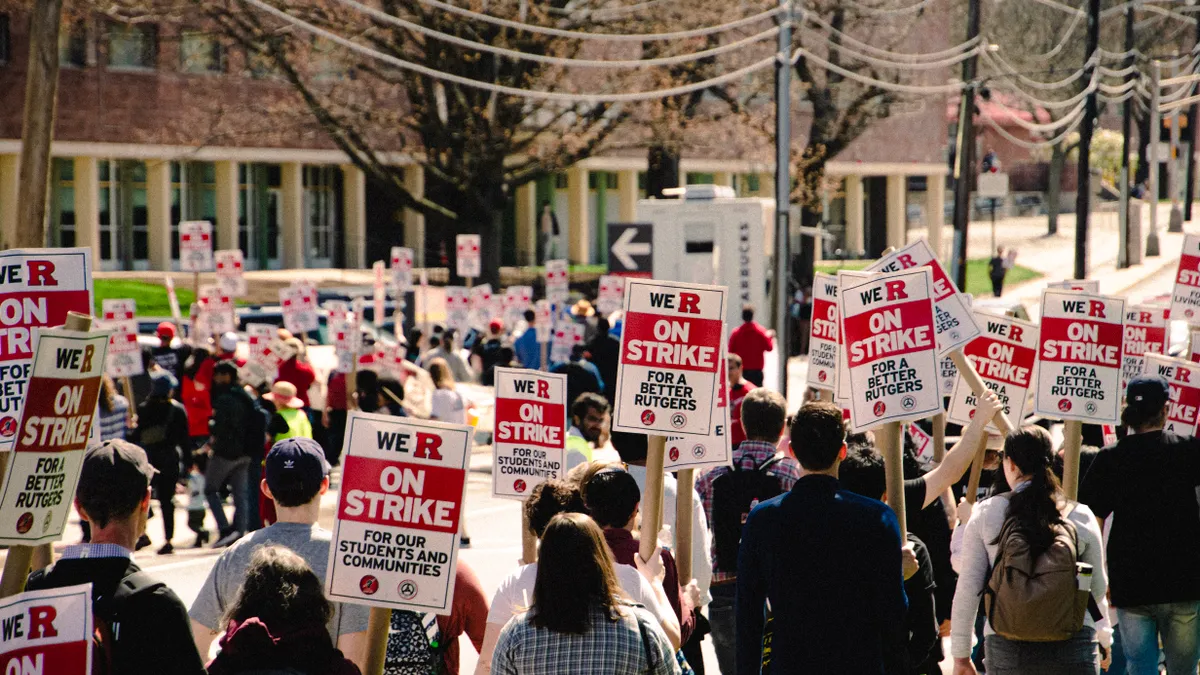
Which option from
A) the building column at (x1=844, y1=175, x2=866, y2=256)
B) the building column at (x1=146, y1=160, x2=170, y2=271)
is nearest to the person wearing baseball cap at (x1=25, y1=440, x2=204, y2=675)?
the building column at (x1=146, y1=160, x2=170, y2=271)

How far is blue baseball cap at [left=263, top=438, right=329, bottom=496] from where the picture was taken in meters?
5.15

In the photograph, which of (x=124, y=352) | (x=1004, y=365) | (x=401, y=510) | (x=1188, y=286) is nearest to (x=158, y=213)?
(x=124, y=352)

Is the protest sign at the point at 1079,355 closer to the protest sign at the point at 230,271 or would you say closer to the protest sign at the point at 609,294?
the protest sign at the point at 230,271

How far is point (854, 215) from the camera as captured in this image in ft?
214

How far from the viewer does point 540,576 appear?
4391mm

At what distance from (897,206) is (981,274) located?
1223 centimetres

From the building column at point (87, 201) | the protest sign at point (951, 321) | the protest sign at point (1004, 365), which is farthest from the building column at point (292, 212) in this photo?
the protest sign at point (951, 321)

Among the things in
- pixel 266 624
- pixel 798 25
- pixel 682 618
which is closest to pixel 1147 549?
pixel 682 618

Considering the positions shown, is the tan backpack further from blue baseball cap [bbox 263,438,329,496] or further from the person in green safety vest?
the person in green safety vest

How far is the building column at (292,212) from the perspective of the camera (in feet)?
157

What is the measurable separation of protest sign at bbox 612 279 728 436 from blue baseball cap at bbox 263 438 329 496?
1.76 m

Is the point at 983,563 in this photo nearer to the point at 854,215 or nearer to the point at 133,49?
the point at 133,49

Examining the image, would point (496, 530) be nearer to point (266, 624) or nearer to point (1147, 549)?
point (1147, 549)

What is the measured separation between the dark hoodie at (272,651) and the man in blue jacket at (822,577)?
1.66 metres
